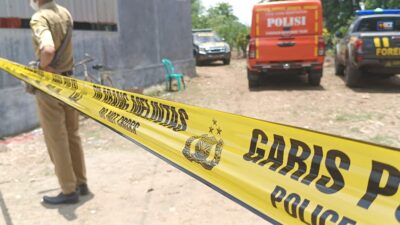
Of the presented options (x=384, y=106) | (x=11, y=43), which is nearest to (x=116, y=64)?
(x=11, y=43)

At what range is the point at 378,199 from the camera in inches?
62.3

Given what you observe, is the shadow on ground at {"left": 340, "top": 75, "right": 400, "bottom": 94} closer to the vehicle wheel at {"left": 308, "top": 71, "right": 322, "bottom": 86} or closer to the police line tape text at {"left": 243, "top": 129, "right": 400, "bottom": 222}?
the vehicle wheel at {"left": 308, "top": 71, "right": 322, "bottom": 86}

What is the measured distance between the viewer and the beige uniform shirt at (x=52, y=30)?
381cm

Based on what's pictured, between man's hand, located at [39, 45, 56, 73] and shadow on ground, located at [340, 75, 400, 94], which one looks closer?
man's hand, located at [39, 45, 56, 73]

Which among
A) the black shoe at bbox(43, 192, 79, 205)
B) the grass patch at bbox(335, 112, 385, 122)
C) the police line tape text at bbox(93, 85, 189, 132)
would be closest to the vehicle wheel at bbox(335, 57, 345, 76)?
the grass patch at bbox(335, 112, 385, 122)

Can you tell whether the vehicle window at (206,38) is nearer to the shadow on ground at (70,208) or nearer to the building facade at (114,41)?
the building facade at (114,41)

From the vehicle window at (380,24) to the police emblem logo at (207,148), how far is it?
364 inches

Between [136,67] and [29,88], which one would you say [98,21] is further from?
[29,88]

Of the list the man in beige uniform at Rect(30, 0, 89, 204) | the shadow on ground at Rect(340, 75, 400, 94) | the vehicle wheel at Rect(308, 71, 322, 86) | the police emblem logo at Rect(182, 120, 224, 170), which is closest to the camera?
the police emblem logo at Rect(182, 120, 224, 170)

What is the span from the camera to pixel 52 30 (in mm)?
3967

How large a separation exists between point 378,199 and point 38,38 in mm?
3119

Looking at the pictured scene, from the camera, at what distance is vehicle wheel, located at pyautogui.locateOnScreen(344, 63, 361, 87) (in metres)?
10.5

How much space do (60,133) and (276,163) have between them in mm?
2580

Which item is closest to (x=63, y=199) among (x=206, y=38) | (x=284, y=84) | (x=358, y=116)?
(x=358, y=116)
